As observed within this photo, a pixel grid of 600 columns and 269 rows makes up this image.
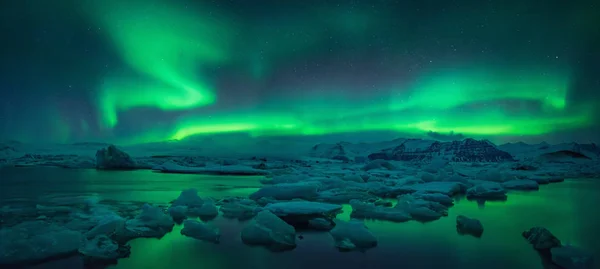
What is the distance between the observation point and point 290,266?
3.84 metres

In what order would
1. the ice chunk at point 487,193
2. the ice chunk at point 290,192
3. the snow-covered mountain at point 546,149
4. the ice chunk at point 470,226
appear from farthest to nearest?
the snow-covered mountain at point 546,149 < the ice chunk at point 487,193 < the ice chunk at point 290,192 < the ice chunk at point 470,226

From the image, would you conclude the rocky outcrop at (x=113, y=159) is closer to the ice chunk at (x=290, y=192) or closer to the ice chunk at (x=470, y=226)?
the ice chunk at (x=290, y=192)

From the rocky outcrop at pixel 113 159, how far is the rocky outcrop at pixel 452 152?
22.3m

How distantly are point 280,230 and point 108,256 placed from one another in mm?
1850

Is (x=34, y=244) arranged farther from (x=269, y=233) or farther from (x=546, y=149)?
(x=546, y=149)

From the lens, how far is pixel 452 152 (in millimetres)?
37844

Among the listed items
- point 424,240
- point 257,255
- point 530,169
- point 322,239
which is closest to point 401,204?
point 424,240

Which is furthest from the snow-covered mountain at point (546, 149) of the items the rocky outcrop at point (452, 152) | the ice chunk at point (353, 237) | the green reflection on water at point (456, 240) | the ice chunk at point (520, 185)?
the ice chunk at point (353, 237)

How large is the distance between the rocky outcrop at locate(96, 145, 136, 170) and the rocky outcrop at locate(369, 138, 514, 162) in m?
22.3

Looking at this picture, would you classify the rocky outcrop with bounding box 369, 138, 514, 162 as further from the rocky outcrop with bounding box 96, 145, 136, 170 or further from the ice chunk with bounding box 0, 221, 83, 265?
the ice chunk with bounding box 0, 221, 83, 265

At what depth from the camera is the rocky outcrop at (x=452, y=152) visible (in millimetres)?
36188

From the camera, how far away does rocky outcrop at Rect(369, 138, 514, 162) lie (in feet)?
119

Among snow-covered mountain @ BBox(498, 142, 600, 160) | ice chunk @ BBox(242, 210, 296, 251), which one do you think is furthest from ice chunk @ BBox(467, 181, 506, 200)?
snow-covered mountain @ BBox(498, 142, 600, 160)

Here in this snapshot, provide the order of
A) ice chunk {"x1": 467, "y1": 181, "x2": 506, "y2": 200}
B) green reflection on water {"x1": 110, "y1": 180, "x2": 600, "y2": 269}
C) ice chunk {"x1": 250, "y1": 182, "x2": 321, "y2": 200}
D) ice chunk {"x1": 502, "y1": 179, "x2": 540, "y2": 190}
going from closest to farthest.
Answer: green reflection on water {"x1": 110, "y1": 180, "x2": 600, "y2": 269}, ice chunk {"x1": 250, "y1": 182, "x2": 321, "y2": 200}, ice chunk {"x1": 467, "y1": 181, "x2": 506, "y2": 200}, ice chunk {"x1": 502, "y1": 179, "x2": 540, "y2": 190}
